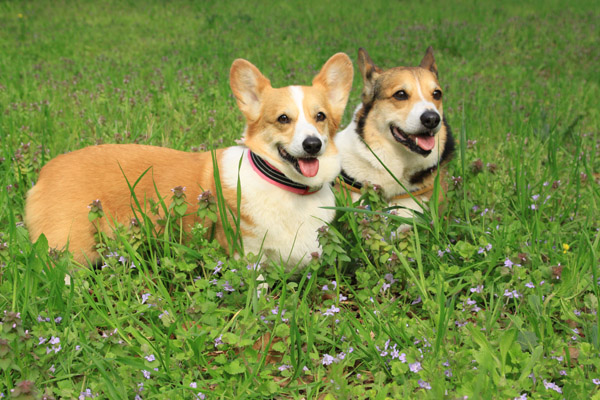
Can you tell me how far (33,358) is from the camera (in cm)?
193

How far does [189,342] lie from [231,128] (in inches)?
120

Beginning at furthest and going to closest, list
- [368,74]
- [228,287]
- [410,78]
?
[368,74]
[410,78]
[228,287]

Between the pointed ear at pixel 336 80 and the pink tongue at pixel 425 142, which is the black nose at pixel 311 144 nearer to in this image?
the pointed ear at pixel 336 80

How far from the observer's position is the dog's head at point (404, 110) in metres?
3.22

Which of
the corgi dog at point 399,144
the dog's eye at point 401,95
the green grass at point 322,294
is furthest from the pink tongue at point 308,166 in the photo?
the dog's eye at point 401,95

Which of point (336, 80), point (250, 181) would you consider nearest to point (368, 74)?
point (336, 80)

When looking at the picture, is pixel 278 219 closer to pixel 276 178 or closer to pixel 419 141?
pixel 276 178

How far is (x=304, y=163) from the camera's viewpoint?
110 inches

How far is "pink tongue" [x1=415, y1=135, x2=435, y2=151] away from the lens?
129 inches

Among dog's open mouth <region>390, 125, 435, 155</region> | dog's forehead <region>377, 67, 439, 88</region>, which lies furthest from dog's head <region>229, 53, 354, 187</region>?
dog's open mouth <region>390, 125, 435, 155</region>

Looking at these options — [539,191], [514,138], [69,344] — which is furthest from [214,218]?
[514,138]

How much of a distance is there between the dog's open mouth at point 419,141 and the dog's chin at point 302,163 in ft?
2.58

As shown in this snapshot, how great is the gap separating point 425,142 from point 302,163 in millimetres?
971

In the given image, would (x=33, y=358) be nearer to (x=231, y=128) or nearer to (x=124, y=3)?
(x=231, y=128)
